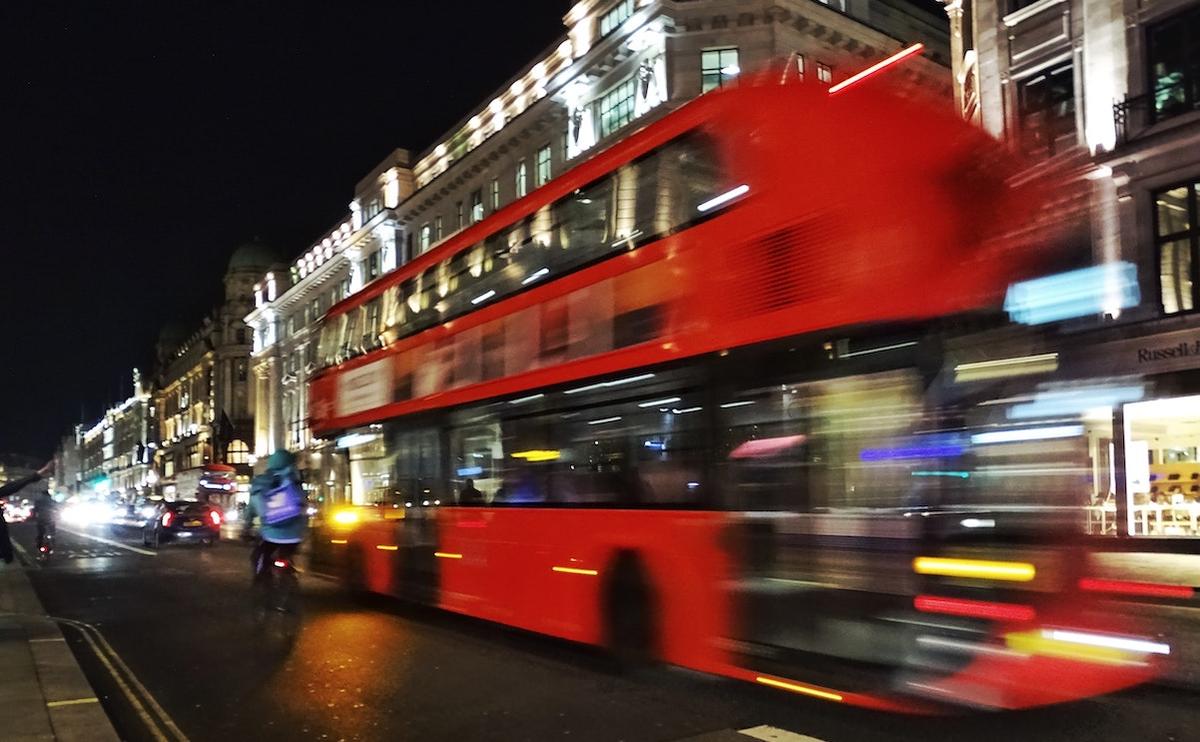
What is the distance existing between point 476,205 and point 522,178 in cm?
447

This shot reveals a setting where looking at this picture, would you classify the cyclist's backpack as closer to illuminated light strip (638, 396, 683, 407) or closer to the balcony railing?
illuminated light strip (638, 396, 683, 407)

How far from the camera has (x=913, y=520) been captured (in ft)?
18.3

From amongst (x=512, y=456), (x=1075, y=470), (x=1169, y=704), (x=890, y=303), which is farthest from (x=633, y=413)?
(x=1169, y=704)

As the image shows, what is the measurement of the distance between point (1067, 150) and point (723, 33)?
2132cm

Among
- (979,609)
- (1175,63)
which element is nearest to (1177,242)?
(1175,63)

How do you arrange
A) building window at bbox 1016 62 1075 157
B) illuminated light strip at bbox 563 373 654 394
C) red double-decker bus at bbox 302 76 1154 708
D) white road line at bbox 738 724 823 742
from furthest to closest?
building window at bbox 1016 62 1075 157 < illuminated light strip at bbox 563 373 654 394 < white road line at bbox 738 724 823 742 < red double-decker bus at bbox 302 76 1154 708

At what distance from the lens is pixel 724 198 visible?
7156 mm

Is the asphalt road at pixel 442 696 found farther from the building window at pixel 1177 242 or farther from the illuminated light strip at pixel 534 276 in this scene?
the building window at pixel 1177 242

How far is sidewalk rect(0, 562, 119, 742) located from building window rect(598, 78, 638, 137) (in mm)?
21096

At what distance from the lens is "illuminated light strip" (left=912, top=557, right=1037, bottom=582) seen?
5.39 metres

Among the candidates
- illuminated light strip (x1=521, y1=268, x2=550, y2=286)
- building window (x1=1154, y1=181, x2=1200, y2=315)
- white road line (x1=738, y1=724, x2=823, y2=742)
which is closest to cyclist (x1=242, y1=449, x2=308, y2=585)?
illuminated light strip (x1=521, y1=268, x2=550, y2=286)

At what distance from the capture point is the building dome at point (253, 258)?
264ft

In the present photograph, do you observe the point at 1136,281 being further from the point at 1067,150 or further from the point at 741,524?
the point at 741,524

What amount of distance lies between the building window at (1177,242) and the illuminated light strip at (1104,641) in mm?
14979
